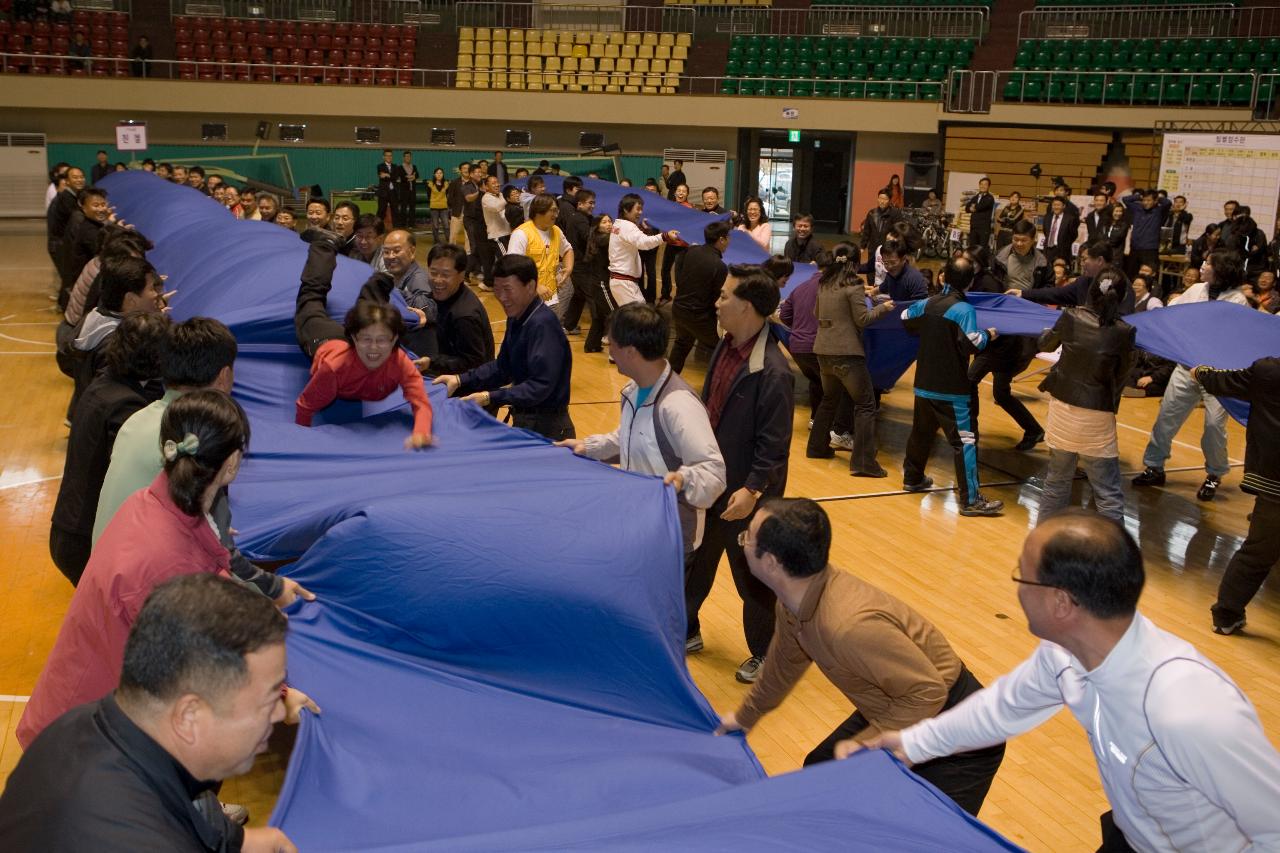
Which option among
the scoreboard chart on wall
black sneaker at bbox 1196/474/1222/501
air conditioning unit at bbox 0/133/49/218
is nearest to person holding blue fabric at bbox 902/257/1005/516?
black sneaker at bbox 1196/474/1222/501

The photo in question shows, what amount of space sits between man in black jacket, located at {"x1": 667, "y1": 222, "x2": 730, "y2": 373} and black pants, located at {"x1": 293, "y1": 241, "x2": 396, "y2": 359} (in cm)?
331

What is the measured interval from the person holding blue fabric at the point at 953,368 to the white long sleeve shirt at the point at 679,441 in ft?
9.56

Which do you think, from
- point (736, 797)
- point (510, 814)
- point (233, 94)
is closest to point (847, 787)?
point (736, 797)

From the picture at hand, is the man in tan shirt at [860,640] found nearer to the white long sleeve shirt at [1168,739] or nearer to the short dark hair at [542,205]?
the white long sleeve shirt at [1168,739]

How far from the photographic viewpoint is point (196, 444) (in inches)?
108

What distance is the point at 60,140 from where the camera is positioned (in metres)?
21.6

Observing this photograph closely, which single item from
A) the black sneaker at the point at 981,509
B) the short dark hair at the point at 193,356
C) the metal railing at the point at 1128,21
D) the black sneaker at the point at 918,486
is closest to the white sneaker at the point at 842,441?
the black sneaker at the point at 918,486

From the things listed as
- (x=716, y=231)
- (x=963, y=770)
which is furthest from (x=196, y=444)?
(x=716, y=231)

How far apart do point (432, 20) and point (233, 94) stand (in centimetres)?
454

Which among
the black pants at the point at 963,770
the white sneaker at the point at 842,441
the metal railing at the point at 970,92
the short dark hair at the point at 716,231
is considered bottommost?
the white sneaker at the point at 842,441

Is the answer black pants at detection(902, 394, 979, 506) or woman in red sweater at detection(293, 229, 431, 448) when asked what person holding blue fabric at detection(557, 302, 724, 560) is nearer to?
woman in red sweater at detection(293, 229, 431, 448)

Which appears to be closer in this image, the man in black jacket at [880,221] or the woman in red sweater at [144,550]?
the woman in red sweater at [144,550]

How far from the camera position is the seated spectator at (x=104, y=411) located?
3854mm

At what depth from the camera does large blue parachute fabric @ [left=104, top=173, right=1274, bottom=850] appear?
2484 millimetres
